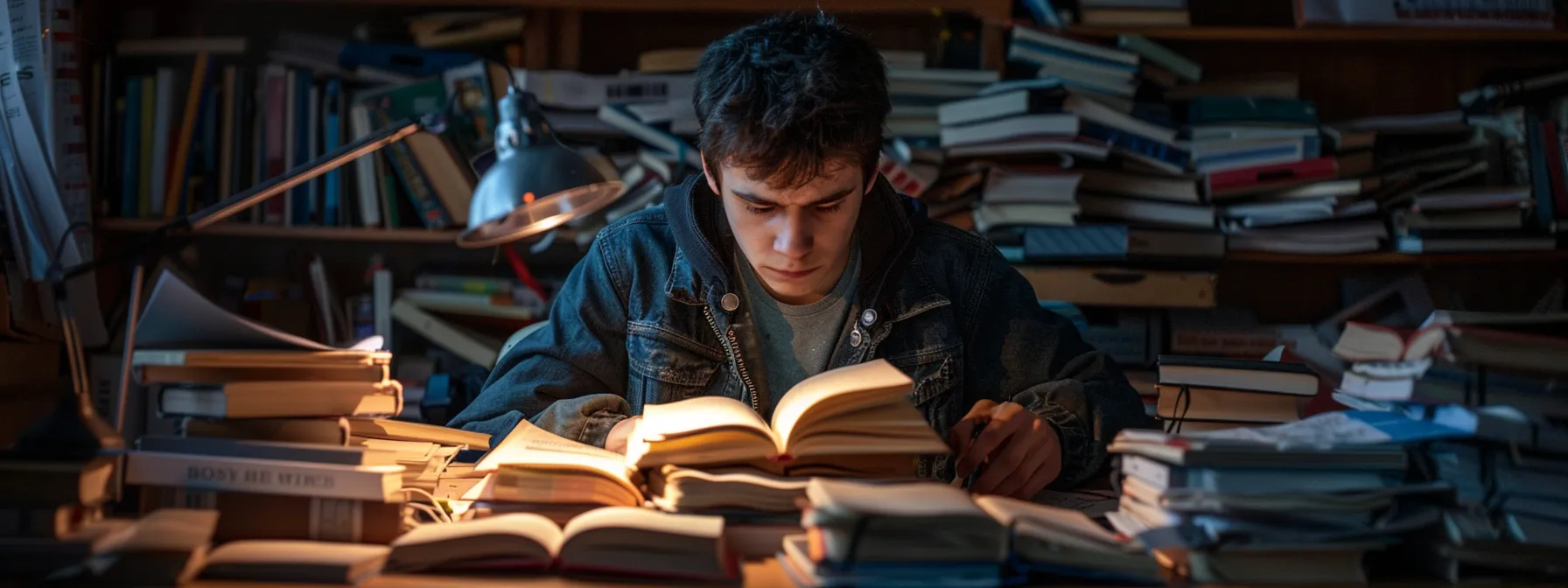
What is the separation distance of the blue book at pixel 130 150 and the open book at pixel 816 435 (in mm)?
2261

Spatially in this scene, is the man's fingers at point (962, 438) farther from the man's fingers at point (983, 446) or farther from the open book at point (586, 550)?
the open book at point (586, 550)

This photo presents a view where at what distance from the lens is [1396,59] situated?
10.3 feet

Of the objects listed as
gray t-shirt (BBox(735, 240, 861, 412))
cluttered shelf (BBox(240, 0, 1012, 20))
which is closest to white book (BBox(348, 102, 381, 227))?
cluttered shelf (BBox(240, 0, 1012, 20))

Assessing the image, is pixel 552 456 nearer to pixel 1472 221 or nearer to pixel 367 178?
pixel 367 178

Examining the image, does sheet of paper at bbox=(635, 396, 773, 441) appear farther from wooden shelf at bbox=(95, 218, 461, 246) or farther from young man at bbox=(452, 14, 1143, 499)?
wooden shelf at bbox=(95, 218, 461, 246)

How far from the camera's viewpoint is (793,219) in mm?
1415

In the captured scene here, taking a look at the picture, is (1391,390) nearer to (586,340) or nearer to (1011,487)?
(1011,487)

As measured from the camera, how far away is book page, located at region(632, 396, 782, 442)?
1.05 m

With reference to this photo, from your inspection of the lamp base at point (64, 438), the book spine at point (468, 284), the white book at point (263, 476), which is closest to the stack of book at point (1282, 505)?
the white book at point (263, 476)

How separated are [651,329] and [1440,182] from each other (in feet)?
7.01

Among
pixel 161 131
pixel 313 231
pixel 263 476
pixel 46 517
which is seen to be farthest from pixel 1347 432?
pixel 161 131

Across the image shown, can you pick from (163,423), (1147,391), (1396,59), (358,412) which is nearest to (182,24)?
(163,423)

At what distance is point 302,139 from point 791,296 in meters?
1.74

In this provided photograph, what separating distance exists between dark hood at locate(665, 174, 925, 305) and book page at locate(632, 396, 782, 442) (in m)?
0.47
